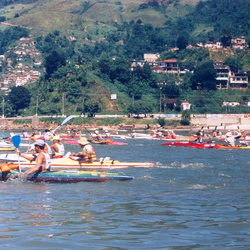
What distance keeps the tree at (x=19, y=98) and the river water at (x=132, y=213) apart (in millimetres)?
86480

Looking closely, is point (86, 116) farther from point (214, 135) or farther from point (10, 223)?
point (10, 223)

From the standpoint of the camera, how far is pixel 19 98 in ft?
376

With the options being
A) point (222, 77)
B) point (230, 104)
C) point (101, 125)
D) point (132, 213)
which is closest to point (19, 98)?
point (101, 125)

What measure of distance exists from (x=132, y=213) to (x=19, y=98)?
97293 mm

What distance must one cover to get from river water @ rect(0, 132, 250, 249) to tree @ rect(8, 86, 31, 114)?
284 feet

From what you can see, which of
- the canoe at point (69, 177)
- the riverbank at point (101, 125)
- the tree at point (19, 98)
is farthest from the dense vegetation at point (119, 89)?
the canoe at point (69, 177)

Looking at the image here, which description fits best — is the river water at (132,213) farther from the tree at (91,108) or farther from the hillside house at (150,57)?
the hillside house at (150,57)

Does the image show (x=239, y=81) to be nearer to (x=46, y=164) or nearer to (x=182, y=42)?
(x=182, y=42)

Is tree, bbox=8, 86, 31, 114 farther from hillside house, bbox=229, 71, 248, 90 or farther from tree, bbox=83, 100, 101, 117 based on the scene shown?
hillside house, bbox=229, 71, 248, 90

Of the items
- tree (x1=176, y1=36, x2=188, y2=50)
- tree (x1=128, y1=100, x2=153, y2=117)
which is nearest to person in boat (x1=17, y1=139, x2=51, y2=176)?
tree (x1=128, y1=100, x2=153, y2=117)

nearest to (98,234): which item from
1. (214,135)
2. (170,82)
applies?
(214,135)

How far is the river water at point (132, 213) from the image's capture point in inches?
600

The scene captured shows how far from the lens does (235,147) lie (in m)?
51.4

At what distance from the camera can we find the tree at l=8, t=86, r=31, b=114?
11381 centimetres
